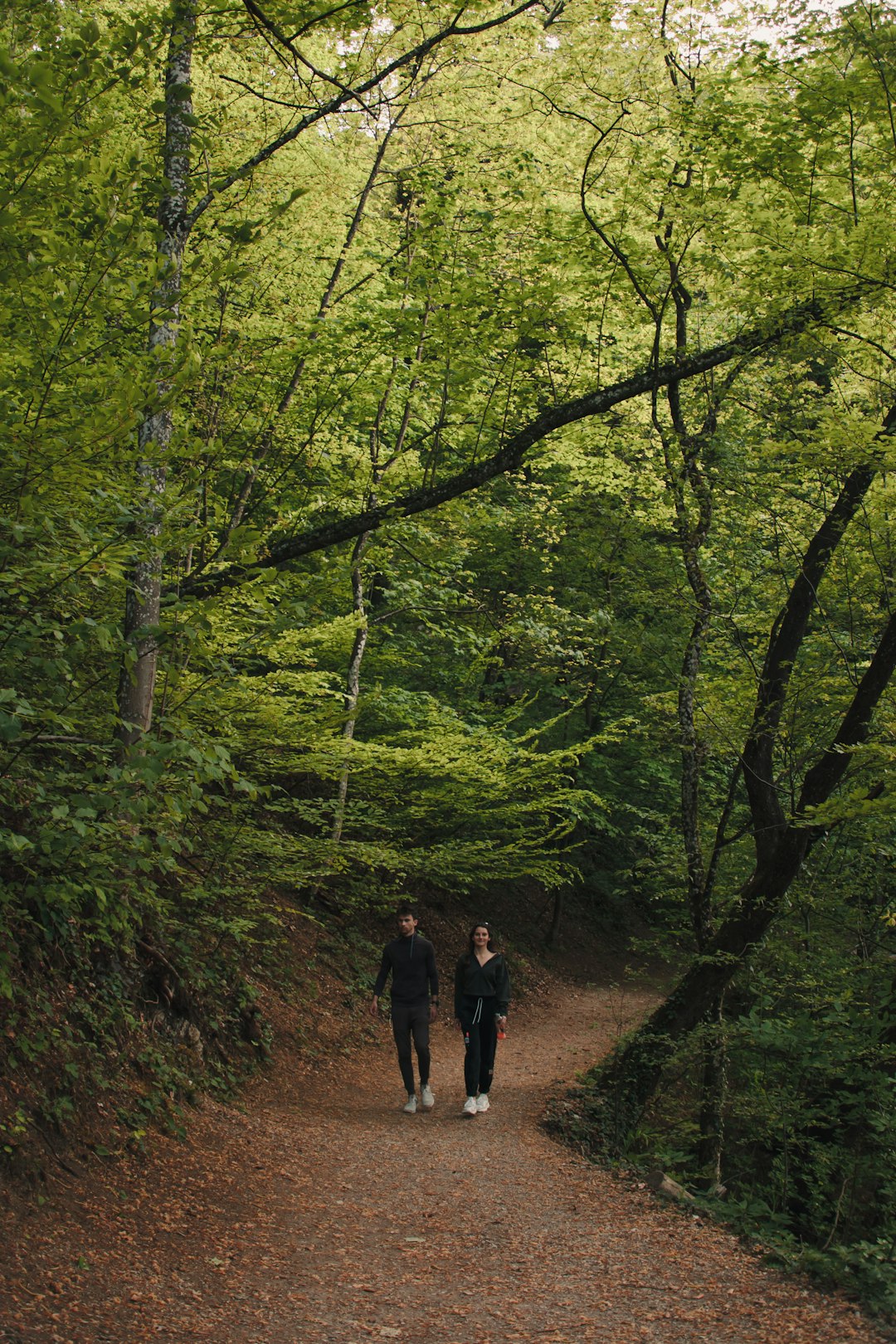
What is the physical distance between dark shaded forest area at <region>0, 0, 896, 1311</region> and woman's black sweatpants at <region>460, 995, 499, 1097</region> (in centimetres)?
123

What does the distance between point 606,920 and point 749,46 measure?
1836cm

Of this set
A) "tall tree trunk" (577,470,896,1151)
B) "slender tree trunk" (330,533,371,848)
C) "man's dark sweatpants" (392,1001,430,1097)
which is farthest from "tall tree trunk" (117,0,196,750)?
"tall tree trunk" (577,470,896,1151)

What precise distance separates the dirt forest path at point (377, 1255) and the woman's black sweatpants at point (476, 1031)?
0.70 meters

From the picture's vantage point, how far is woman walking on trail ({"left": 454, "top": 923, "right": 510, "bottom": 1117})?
25.6 feet

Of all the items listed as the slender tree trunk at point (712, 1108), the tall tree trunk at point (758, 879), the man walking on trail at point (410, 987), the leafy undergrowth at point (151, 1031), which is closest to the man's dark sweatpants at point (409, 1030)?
the man walking on trail at point (410, 987)

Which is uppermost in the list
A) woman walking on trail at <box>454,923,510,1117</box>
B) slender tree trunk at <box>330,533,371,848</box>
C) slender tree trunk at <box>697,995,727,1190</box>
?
slender tree trunk at <box>330,533,371,848</box>

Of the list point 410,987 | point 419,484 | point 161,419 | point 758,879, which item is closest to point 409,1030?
point 410,987

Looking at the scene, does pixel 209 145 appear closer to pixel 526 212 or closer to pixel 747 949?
pixel 526 212

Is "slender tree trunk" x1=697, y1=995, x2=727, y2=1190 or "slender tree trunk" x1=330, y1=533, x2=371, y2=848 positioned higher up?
"slender tree trunk" x1=330, y1=533, x2=371, y2=848

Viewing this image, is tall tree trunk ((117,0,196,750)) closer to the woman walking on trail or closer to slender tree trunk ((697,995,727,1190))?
the woman walking on trail

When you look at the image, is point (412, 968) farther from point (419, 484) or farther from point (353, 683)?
point (353, 683)

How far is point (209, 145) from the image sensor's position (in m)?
4.04

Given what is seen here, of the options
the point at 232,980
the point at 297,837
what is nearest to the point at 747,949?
the point at 297,837

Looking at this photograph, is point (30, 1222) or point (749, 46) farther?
point (749, 46)
